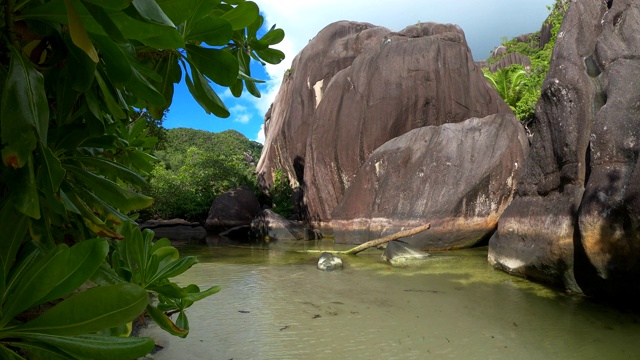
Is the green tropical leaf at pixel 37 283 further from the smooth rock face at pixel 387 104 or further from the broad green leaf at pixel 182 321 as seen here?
the smooth rock face at pixel 387 104

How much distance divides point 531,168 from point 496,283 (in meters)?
1.84

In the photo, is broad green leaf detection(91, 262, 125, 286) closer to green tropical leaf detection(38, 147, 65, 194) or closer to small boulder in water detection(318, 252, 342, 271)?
green tropical leaf detection(38, 147, 65, 194)

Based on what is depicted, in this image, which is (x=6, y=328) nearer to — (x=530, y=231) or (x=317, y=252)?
(x=530, y=231)

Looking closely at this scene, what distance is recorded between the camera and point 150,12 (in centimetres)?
56

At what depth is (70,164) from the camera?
32.1 inches

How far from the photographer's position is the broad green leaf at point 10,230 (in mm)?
638

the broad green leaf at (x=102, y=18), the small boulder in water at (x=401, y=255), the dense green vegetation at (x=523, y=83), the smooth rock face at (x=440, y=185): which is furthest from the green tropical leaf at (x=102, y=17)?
the dense green vegetation at (x=523, y=83)

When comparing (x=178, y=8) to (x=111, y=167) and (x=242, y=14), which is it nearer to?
(x=242, y=14)

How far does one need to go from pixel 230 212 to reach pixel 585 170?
1399 centimetres

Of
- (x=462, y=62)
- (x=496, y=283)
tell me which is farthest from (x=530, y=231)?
(x=462, y=62)

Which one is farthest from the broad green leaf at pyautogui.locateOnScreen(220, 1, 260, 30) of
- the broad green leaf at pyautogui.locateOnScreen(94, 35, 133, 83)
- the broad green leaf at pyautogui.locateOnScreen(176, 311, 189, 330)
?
the broad green leaf at pyautogui.locateOnScreen(176, 311, 189, 330)

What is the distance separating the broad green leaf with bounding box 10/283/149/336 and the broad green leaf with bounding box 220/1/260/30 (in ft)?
1.81

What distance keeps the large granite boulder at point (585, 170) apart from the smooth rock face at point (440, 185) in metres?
2.37

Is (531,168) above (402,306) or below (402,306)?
above
